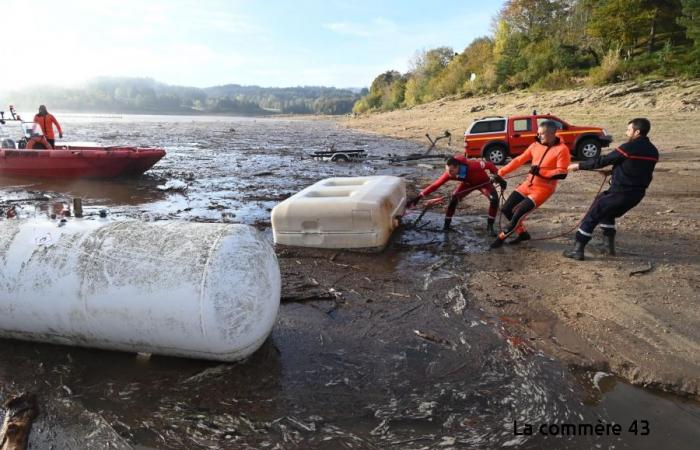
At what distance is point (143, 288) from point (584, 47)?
38424mm

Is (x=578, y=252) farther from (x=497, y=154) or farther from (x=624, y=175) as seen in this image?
(x=497, y=154)

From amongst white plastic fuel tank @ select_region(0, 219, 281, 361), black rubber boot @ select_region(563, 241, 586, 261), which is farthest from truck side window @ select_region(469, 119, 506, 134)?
white plastic fuel tank @ select_region(0, 219, 281, 361)

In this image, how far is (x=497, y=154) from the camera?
15.6 metres

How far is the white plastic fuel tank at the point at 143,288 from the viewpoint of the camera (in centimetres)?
351

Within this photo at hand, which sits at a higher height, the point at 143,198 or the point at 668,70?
the point at 668,70

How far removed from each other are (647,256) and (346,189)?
421 centimetres

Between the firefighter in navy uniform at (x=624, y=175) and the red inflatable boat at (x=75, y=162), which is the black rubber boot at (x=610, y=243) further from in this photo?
the red inflatable boat at (x=75, y=162)

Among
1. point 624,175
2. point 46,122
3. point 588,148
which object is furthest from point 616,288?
point 46,122

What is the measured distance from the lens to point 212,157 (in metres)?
20.0

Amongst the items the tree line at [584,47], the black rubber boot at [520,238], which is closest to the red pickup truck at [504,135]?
the black rubber boot at [520,238]

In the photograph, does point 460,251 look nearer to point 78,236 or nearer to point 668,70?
point 78,236

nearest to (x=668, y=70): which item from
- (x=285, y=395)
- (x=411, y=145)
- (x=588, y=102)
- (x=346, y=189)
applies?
(x=588, y=102)

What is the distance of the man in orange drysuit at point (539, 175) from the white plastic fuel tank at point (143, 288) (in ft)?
13.5

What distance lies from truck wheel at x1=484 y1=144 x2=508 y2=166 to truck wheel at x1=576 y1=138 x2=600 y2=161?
2.21 meters
